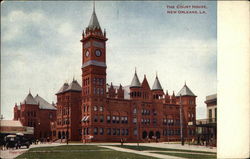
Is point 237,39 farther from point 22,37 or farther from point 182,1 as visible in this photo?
point 22,37

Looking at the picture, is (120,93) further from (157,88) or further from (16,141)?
(16,141)

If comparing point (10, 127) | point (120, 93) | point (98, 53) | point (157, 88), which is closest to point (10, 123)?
point (10, 127)

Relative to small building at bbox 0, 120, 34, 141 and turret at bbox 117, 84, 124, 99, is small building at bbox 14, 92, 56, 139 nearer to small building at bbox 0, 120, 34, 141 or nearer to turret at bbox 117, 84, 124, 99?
small building at bbox 0, 120, 34, 141

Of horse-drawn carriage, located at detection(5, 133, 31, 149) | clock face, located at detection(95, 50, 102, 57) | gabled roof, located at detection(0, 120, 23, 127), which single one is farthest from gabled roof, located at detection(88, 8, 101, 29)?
horse-drawn carriage, located at detection(5, 133, 31, 149)

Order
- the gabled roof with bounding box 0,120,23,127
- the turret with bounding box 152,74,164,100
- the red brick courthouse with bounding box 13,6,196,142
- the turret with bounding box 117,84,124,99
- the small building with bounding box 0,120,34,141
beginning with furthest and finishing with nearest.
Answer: the turret with bounding box 117,84,124,99 → the red brick courthouse with bounding box 13,6,196,142 → the turret with bounding box 152,74,164,100 → the small building with bounding box 0,120,34,141 → the gabled roof with bounding box 0,120,23,127

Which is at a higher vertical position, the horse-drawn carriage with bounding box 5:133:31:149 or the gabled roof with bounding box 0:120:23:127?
the gabled roof with bounding box 0:120:23:127

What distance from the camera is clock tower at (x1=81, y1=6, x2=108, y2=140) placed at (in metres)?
18.8

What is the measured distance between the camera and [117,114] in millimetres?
36812

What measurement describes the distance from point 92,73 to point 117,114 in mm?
11789

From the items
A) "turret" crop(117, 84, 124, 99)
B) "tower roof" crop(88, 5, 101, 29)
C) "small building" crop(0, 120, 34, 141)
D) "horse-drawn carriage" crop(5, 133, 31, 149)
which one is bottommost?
"horse-drawn carriage" crop(5, 133, 31, 149)

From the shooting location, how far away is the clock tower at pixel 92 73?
61.6ft

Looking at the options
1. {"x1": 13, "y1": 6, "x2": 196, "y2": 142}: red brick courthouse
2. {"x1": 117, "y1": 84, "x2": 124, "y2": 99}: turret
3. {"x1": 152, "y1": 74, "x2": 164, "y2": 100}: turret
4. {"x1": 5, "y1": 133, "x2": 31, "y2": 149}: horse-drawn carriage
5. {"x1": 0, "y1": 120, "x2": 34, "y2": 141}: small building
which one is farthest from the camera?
{"x1": 117, "y1": 84, "x2": 124, "y2": 99}: turret

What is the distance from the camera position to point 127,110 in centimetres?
3831

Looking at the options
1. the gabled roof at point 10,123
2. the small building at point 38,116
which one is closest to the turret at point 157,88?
the small building at point 38,116
